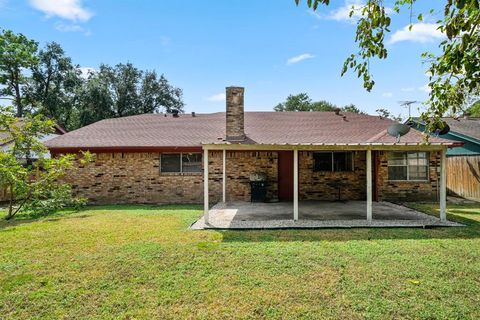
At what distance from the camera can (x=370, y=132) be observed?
12875mm

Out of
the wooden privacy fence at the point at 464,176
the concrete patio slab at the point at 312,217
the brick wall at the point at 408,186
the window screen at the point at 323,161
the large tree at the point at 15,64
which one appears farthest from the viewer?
the large tree at the point at 15,64

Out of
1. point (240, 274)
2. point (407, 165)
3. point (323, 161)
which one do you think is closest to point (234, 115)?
point (323, 161)

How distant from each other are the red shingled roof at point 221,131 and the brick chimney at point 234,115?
511 mm

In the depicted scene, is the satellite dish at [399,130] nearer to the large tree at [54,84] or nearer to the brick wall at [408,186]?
the brick wall at [408,186]

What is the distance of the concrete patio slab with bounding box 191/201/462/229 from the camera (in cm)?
729

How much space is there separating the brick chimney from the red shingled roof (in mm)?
511

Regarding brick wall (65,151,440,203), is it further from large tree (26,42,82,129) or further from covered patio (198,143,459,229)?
large tree (26,42,82,129)

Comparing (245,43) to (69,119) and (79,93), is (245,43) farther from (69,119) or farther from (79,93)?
(69,119)

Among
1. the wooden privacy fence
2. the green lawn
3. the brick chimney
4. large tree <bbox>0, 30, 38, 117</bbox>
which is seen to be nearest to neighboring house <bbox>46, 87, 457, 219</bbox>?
the brick chimney

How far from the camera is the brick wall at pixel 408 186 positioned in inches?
456

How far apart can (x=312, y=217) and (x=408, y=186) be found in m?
5.68

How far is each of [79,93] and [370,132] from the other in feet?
92.5

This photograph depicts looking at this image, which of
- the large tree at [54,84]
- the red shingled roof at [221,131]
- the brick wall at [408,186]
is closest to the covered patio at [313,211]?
the brick wall at [408,186]

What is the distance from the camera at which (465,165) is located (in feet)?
42.6
